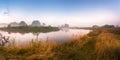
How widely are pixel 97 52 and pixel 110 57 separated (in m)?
0.69

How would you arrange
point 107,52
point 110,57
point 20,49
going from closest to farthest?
point 110,57
point 107,52
point 20,49

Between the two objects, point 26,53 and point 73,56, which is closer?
point 73,56

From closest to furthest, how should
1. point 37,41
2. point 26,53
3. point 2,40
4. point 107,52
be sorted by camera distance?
point 107,52, point 26,53, point 37,41, point 2,40

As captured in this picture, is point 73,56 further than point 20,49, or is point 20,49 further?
point 20,49

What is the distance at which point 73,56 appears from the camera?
6.19 m

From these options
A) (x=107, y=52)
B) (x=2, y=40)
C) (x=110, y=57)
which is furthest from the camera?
(x=2, y=40)

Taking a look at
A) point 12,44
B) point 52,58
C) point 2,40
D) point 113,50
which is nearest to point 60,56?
point 52,58

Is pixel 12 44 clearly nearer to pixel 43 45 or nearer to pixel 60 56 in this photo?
pixel 43 45

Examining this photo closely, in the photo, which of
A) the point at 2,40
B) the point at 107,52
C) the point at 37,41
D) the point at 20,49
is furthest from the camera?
the point at 2,40

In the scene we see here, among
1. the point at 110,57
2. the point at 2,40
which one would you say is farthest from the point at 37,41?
the point at 110,57

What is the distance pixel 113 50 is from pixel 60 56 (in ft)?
5.71

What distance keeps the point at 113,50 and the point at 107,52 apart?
0.25 metres

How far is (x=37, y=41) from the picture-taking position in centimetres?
816

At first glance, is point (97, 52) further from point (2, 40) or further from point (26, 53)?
point (2, 40)
